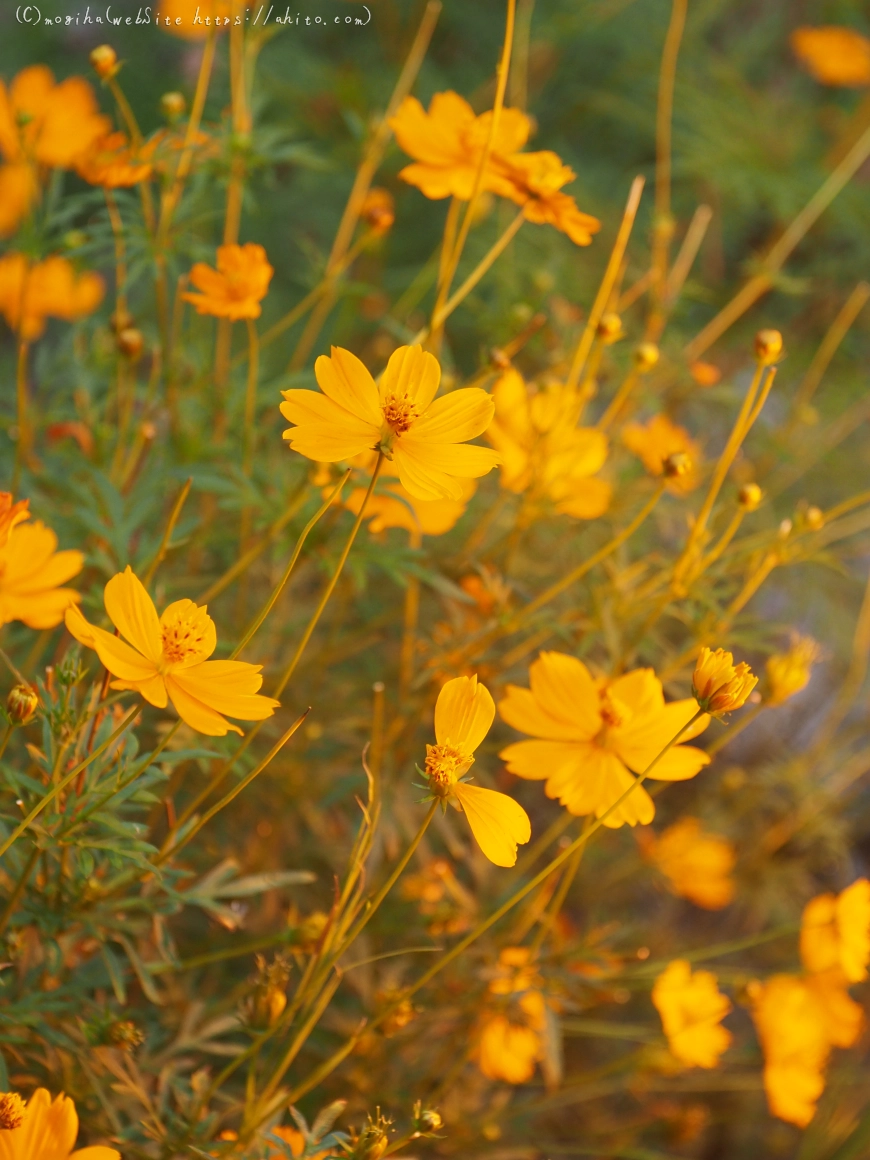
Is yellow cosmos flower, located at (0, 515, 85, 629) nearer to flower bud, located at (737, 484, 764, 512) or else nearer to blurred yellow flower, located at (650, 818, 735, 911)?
flower bud, located at (737, 484, 764, 512)

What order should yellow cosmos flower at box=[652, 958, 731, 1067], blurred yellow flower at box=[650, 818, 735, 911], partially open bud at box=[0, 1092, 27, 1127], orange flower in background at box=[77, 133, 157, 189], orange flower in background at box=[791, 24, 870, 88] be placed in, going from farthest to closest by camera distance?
orange flower in background at box=[791, 24, 870, 88] → blurred yellow flower at box=[650, 818, 735, 911] → yellow cosmos flower at box=[652, 958, 731, 1067] → orange flower in background at box=[77, 133, 157, 189] → partially open bud at box=[0, 1092, 27, 1127]

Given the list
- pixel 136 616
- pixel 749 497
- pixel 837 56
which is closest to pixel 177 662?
pixel 136 616

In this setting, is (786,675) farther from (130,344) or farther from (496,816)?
(130,344)

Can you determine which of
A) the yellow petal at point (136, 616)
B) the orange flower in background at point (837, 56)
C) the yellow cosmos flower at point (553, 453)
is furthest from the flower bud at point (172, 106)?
the orange flower in background at point (837, 56)

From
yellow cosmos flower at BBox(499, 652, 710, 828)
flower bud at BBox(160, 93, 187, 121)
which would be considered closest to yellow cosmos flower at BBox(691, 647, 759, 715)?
yellow cosmos flower at BBox(499, 652, 710, 828)

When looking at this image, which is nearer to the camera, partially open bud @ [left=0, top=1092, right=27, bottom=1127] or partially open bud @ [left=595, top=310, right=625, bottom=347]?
partially open bud @ [left=0, top=1092, right=27, bottom=1127]

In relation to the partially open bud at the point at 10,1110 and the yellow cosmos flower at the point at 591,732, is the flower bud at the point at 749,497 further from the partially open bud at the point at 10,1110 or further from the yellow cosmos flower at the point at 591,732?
the partially open bud at the point at 10,1110
